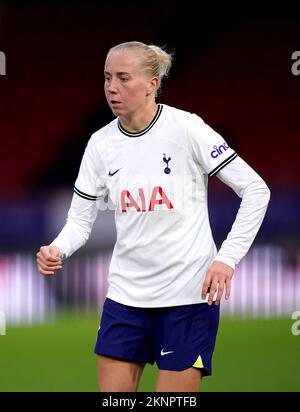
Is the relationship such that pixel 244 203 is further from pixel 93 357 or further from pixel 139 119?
pixel 93 357

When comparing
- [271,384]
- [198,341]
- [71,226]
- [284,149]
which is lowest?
[271,384]

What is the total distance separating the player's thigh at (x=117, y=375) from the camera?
4.09 meters

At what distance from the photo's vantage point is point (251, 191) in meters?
4.08

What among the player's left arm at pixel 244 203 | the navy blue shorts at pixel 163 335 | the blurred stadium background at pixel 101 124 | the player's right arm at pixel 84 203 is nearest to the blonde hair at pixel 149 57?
the player's right arm at pixel 84 203

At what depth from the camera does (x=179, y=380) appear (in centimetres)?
402

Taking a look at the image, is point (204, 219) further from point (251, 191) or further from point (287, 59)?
point (287, 59)

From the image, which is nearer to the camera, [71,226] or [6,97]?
[71,226]

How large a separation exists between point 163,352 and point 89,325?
170 inches

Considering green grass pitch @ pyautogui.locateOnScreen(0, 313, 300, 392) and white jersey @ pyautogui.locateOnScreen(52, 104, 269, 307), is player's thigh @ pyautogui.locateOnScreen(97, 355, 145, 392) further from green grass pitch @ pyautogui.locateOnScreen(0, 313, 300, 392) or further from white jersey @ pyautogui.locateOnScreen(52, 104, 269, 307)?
green grass pitch @ pyautogui.locateOnScreen(0, 313, 300, 392)

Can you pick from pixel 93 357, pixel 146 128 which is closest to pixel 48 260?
pixel 146 128

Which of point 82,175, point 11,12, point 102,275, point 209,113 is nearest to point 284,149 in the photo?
point 209,113

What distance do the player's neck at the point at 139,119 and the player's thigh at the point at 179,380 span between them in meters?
1.02

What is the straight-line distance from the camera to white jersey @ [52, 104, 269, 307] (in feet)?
13.4

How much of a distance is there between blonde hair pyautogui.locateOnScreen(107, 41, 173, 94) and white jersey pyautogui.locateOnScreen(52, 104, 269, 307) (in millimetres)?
219
